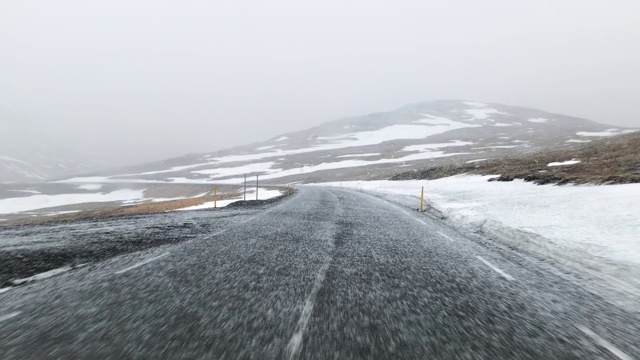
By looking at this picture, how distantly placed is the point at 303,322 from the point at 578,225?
1119 cm

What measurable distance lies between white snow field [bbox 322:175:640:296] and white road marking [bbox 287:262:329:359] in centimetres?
526

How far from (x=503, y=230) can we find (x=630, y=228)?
3.21m

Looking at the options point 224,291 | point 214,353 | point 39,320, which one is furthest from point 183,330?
point 39,320

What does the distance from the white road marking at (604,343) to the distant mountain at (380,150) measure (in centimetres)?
7831

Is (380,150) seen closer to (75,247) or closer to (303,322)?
(75,247)

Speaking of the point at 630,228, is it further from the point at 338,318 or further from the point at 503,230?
the point at 338,318

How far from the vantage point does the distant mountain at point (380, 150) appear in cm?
10294

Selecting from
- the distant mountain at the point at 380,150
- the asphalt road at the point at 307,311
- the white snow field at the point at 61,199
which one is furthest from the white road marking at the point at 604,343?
the white snow field at the point at 61,199

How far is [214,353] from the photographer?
2.89 meters

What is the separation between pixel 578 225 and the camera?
11.2m

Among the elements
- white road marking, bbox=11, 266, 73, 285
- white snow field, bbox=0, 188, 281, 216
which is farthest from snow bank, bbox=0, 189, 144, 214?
white road marking, bbox=11, 266, 73, 285

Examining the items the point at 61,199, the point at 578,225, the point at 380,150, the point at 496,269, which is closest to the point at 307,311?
the point at 496,269

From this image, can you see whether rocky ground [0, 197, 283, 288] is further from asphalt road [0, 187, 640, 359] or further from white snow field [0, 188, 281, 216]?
white snow field [0, 188, 281, 216]

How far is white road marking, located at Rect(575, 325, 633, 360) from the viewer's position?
11.1 ft
